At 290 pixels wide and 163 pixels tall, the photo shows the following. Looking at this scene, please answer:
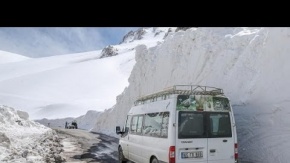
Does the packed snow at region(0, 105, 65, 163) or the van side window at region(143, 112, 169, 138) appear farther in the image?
the packed snow at region(0, 105, 65, 163)

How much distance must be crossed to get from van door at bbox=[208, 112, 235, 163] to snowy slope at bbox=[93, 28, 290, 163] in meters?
2.41

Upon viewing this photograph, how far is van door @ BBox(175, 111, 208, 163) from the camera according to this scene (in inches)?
326

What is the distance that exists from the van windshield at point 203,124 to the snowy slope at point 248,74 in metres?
2.57

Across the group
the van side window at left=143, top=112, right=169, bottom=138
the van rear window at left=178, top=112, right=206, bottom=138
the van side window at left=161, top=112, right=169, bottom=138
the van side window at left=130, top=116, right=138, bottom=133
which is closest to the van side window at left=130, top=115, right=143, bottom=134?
the van side window at left=130, top=116, right=138, bottom=133

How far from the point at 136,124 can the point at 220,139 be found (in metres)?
3.29

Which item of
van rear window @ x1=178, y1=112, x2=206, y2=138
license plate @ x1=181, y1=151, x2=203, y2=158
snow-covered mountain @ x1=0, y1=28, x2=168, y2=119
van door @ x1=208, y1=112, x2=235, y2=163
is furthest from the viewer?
snow-covered mountain @ x1=0, y1=28, x2=168, y2=119

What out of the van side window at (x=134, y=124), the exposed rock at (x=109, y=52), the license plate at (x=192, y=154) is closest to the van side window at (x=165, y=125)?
the license plate at (x=192, y=154)

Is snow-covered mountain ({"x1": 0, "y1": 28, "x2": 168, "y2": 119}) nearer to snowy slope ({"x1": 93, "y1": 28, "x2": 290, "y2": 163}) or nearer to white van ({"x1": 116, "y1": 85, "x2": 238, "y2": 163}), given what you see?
snowy slope ({"x1": 93, "y1": 28, "x2": 290, "y2": 163})

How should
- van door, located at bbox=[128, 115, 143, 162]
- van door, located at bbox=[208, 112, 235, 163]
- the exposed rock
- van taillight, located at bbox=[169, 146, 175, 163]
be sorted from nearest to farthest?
van taillight, located at bbox=[169, 146, 175, 163] < van door, located at bbox=[208, 112, 235, 163] < van door, located at bbox=[128, 115, 143, 162] < the exposed rock

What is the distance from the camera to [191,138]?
8.41 metres

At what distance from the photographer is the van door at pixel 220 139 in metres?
8.51

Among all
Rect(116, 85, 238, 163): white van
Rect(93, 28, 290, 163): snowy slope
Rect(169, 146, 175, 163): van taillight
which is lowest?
Rect(169, 146, 175, 163): van taillight
